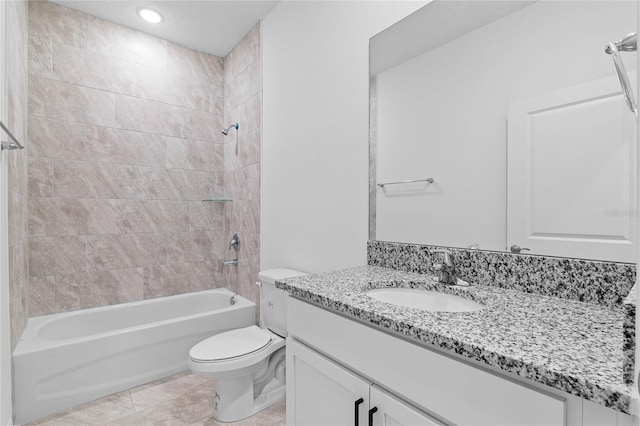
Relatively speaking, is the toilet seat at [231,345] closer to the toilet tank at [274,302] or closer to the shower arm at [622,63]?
the toilet tank at [274,302]

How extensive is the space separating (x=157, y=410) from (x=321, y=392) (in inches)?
53.9

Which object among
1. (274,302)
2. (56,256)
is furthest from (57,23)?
(274,302)

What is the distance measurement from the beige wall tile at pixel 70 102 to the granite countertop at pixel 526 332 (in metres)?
2.30

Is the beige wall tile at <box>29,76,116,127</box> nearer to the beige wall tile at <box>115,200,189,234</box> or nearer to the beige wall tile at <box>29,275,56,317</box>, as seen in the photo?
the beige wall tile at <box>115,200,189,234</box>

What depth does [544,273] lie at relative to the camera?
3.20 ft

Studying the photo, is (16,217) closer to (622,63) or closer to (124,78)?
(124,78)

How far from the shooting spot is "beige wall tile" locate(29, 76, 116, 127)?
7.20ft

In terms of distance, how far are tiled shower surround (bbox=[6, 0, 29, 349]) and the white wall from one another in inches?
55.3

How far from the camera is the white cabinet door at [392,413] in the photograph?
73 centimetres

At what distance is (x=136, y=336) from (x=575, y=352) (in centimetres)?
230

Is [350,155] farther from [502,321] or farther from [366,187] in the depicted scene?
[502,321]

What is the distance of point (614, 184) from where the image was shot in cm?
84

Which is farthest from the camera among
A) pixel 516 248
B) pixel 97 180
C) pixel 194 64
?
pixel 194 64

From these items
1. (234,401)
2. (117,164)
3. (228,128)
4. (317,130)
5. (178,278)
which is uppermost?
(228,128)
